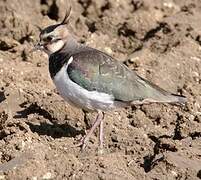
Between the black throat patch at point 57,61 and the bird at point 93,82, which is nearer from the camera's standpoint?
the bird at point 93,82

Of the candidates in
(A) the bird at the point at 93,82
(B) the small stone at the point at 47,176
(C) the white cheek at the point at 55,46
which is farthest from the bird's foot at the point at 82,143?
(C) the white cheek at the point at 55,46

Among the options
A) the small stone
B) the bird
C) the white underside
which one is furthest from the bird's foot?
the small stone

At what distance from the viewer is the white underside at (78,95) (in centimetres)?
744

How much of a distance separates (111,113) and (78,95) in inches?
45.8

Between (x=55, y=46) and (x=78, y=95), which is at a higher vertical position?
(x=55, y=46)

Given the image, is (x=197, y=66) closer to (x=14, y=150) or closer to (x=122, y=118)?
(x=122, y=118)

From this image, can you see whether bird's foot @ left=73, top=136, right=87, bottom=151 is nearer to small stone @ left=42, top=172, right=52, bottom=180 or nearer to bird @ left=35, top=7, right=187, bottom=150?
bird @ left=35, top=7, right=187, bottom=150

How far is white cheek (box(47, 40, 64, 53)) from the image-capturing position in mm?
8039

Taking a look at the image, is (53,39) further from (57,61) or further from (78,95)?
(78,95)

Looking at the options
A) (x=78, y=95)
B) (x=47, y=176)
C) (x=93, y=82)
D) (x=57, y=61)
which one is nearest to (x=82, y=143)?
(x=78, y=95)

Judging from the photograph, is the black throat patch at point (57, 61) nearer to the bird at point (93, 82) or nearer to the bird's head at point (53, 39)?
the bird at point (93, 82)

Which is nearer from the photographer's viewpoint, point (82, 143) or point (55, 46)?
point (82, 143)

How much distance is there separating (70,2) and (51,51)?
355 centimetres

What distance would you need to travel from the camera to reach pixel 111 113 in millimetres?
8500
